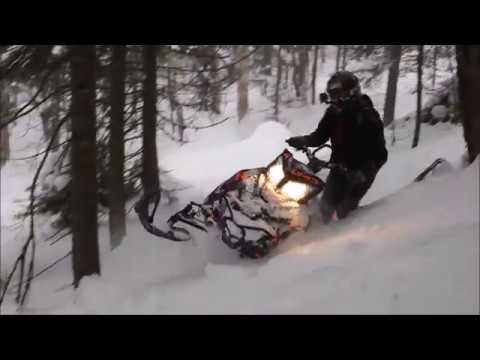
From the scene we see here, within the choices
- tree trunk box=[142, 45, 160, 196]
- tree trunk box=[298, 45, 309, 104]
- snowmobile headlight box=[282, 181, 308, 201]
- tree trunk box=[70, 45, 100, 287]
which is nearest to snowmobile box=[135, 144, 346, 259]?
snowmobile headlight box=[282, 181, 308, 201]

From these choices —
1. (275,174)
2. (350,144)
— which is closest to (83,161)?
(275,174)

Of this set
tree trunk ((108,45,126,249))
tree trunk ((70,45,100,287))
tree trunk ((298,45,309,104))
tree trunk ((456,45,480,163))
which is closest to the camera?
tree trunk ((456,45,480,163))

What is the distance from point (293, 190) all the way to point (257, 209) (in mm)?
465

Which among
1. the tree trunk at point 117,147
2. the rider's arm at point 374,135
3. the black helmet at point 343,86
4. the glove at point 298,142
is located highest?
the black helmet at point 343,86

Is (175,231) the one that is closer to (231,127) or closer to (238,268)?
(238,268)

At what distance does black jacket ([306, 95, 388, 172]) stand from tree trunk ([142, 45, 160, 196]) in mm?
4492

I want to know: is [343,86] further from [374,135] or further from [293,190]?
[293,190]

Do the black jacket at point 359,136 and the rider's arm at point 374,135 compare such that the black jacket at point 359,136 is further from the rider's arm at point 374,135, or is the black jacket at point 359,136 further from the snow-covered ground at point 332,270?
the snow-covered ground at point 332,270

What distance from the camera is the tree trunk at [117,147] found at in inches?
335

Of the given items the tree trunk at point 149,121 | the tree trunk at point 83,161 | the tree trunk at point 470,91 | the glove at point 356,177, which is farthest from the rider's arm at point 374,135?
the tree trunk at point 149,121

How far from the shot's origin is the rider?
548 centimetres

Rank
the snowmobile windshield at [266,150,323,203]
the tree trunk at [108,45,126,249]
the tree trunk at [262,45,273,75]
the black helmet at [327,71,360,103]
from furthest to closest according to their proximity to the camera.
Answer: the tree trunk at [262,45,273,75] → the tree trunk at [108,45,126,249] → the black helmet at [327,71,360,103] → the snowmobile windshield at [266,150,323,203]

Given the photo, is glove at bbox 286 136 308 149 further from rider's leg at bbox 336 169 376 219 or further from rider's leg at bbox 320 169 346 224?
rider's leg at bbox 336 169 376 219
